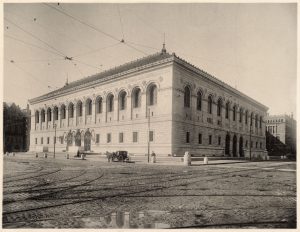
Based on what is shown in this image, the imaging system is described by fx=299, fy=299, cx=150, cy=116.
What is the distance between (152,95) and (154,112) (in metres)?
2.10

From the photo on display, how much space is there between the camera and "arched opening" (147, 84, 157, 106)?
34.1 m

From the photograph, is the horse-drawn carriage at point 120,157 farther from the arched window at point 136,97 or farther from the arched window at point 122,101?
the arched window at point 122,101

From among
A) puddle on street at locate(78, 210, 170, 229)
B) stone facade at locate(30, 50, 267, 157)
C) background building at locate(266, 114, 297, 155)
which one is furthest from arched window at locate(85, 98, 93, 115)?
puddle on street at locate(78, 210, 170, 229)

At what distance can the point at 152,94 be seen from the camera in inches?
1359

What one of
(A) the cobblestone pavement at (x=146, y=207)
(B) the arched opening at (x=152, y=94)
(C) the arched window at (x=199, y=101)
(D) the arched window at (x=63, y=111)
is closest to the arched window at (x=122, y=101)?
(B) the arched opening at (x=152, y=94)

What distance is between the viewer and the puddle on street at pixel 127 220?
6.48 metres

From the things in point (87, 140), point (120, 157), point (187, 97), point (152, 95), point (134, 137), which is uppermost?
point (152, 95)

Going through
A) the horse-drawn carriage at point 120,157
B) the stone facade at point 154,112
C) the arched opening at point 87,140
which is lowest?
the horse-drawn carriage at point 120,157

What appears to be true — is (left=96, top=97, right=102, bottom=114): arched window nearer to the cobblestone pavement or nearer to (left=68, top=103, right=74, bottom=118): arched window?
(left=68, top=103, right=74, bottom=118): arched window

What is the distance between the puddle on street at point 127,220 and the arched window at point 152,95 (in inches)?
1063

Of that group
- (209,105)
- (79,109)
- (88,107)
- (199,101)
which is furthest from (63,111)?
(209,105)

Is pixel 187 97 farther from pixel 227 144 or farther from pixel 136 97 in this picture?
pixel 227 144

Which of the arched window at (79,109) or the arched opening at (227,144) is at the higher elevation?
the arched window at (79,109)

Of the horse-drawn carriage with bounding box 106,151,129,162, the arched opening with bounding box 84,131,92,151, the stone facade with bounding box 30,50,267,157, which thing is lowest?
the horse-drawn carriage with bounding box 106,151,129,162
